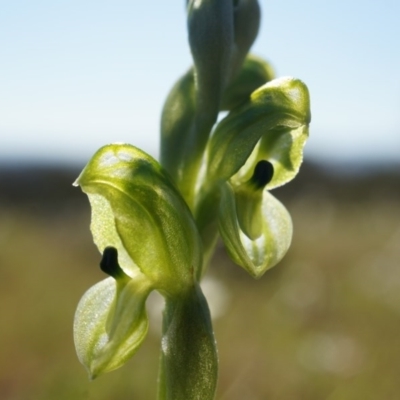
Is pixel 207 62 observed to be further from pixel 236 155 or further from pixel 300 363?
pixel 300 363

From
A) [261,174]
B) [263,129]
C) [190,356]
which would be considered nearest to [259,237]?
[261,174]

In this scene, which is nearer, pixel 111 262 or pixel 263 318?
pixel 111 262

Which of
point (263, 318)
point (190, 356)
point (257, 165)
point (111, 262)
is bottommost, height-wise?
point (263, 318)

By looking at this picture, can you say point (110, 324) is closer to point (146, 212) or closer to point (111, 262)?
point (111, 262)

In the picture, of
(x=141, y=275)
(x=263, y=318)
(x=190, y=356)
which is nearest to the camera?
(x=190, y=356)

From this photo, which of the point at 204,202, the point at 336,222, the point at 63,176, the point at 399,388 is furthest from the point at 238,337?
the point at 63,176

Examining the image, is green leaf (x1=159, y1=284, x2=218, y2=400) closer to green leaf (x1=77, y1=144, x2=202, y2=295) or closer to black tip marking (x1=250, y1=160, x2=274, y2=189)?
green leaf (x1=77, y1=144, x2=202, y2=295)
